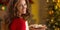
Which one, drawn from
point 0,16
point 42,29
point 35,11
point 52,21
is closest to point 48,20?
point 52,21

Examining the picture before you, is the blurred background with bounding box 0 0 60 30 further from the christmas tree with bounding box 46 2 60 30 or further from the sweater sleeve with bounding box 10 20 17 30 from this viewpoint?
the sweater sleeve with bounding box 10 20 17 30

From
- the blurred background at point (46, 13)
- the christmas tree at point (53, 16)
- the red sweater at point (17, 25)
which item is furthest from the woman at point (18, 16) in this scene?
the christmas tree at point (53, 16)

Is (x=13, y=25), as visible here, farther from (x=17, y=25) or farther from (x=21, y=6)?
(x=21, y=6)

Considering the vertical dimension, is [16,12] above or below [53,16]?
above

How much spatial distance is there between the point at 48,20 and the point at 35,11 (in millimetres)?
283

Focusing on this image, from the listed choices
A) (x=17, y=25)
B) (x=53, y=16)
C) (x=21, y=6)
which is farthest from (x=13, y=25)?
(x=53, y=16)

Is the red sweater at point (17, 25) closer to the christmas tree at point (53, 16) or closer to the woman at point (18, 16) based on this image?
the woman at point (18, 16)

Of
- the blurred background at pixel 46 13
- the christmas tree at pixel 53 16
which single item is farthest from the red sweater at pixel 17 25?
the christmas tree at pixel 53 16

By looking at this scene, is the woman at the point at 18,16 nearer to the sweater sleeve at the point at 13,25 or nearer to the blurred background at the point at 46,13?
the sweater sleeve at the point at 13,25

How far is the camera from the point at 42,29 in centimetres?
A: 220

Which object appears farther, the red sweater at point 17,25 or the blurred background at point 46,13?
the blurred background at point 46,13

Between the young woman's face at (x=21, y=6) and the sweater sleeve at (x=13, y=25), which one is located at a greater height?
the young woman's face at (x=21, y=6)

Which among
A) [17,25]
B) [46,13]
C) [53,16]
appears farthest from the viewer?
[46,13]

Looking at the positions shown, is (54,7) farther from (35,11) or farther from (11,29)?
(11,29)
